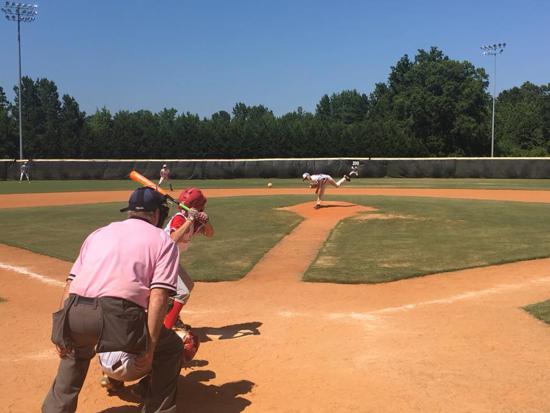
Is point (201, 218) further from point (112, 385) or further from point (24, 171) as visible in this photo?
point (24, 171)

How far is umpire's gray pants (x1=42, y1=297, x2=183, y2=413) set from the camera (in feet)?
11.0

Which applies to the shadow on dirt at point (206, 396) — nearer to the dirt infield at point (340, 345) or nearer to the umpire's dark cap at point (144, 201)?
the dirt infield at point (340, 345)

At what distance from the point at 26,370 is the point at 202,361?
1784 mm

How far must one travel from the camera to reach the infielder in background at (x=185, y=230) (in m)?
5.30

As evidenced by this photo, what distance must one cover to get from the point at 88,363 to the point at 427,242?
412 inches

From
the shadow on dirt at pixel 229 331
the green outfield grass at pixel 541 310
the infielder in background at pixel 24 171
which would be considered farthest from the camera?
the infielder in background at pixel 24 171

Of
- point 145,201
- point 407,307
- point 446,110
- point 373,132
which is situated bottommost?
point 407,307

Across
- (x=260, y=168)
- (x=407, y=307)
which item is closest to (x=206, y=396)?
(x=407, y=307)

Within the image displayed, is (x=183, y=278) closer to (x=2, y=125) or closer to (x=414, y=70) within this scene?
(x=2, y=125)

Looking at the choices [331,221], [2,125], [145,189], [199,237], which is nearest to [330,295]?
[145,189]

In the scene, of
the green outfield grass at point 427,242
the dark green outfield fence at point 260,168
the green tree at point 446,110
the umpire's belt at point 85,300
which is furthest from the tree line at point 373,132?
the umpire's belt at point 85,300

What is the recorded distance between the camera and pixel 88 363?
372 centimetres

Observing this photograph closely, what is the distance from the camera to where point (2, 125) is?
67.2 metres

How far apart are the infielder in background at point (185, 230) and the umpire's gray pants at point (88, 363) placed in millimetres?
1199
